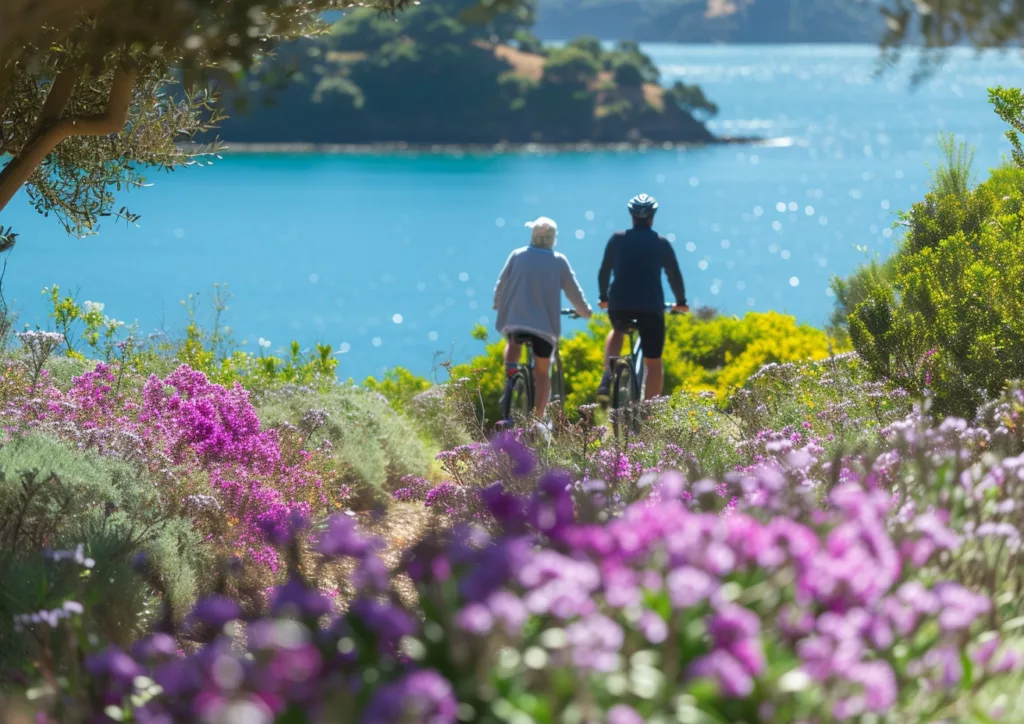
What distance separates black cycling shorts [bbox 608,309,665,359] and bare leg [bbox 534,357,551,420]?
64 cm

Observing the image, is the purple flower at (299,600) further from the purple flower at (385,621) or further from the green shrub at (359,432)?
the green shrub at (359,432)

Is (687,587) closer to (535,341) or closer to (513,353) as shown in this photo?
(535,341)

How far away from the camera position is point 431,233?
265 feet

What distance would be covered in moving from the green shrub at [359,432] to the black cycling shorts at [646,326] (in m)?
1.89

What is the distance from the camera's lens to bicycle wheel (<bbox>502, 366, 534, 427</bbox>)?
9094 mm

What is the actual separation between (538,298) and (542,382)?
2.28ft

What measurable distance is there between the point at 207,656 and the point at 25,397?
16.2 ft

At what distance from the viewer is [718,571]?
92.1 inches

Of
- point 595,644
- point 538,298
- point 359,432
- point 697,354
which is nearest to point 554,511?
point 595,644

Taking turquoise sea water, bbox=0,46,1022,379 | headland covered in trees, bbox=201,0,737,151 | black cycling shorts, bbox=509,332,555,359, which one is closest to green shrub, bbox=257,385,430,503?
black cycling shorts, bbox=509,332,555,359

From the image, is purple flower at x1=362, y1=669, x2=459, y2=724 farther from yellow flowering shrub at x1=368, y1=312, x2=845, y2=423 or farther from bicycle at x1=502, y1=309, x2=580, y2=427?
yellow flowering shrub at x1=368, y1=312, x2=845, y2=423

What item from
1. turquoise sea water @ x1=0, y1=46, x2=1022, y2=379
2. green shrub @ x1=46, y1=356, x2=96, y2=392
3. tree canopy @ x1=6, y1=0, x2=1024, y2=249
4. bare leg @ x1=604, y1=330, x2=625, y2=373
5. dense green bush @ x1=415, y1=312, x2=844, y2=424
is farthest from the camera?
turquoise sea water @ x1=0, y1=46, x2=1022, y2=379

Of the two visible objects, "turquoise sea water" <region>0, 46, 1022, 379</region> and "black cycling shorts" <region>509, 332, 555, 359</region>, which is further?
"turquoise sea water" <region>0, 46, 1022, 379</region>

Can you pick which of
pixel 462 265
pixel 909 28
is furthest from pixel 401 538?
pixel 462 265
